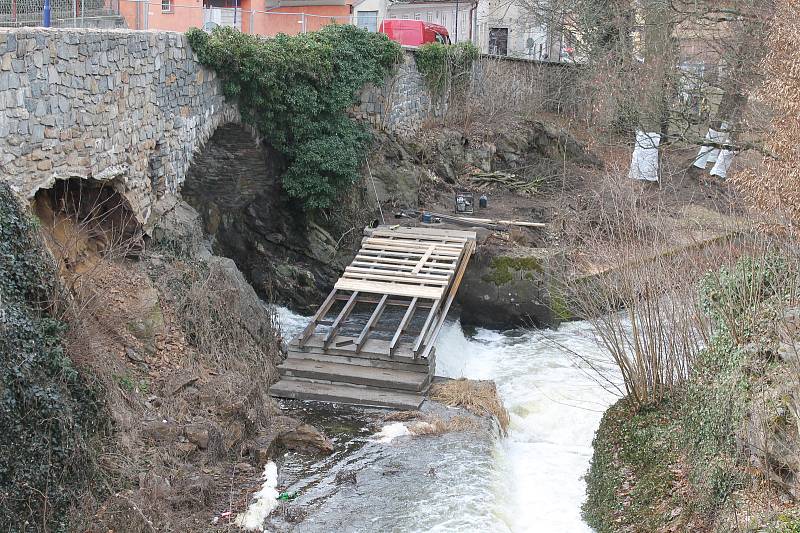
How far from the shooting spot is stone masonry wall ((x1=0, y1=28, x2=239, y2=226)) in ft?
35.1

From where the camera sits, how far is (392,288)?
55.9 ft

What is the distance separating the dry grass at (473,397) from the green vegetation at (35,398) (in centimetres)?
590

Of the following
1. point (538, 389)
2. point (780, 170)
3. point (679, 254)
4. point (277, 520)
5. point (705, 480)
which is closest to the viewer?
point (705, 480)

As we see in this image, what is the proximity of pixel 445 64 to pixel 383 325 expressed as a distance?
11.0 metres

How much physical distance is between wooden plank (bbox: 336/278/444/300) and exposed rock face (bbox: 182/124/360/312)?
270 centimetres

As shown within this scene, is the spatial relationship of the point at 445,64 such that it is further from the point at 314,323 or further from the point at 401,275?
the point at 314,323

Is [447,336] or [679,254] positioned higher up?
[679,254]

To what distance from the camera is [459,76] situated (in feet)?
88.0

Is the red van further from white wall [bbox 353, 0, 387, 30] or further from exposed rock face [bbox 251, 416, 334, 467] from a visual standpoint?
exposed rock face [bbox 251, 416, 334, 467]

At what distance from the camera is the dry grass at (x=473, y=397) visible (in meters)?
14.0

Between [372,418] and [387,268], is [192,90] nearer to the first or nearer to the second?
[387,268]

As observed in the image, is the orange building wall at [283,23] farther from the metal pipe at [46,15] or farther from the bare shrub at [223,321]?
the bare shrub at [223,321]

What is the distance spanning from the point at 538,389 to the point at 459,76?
13.8 metres

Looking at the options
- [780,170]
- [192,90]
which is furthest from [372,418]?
[780,170]
